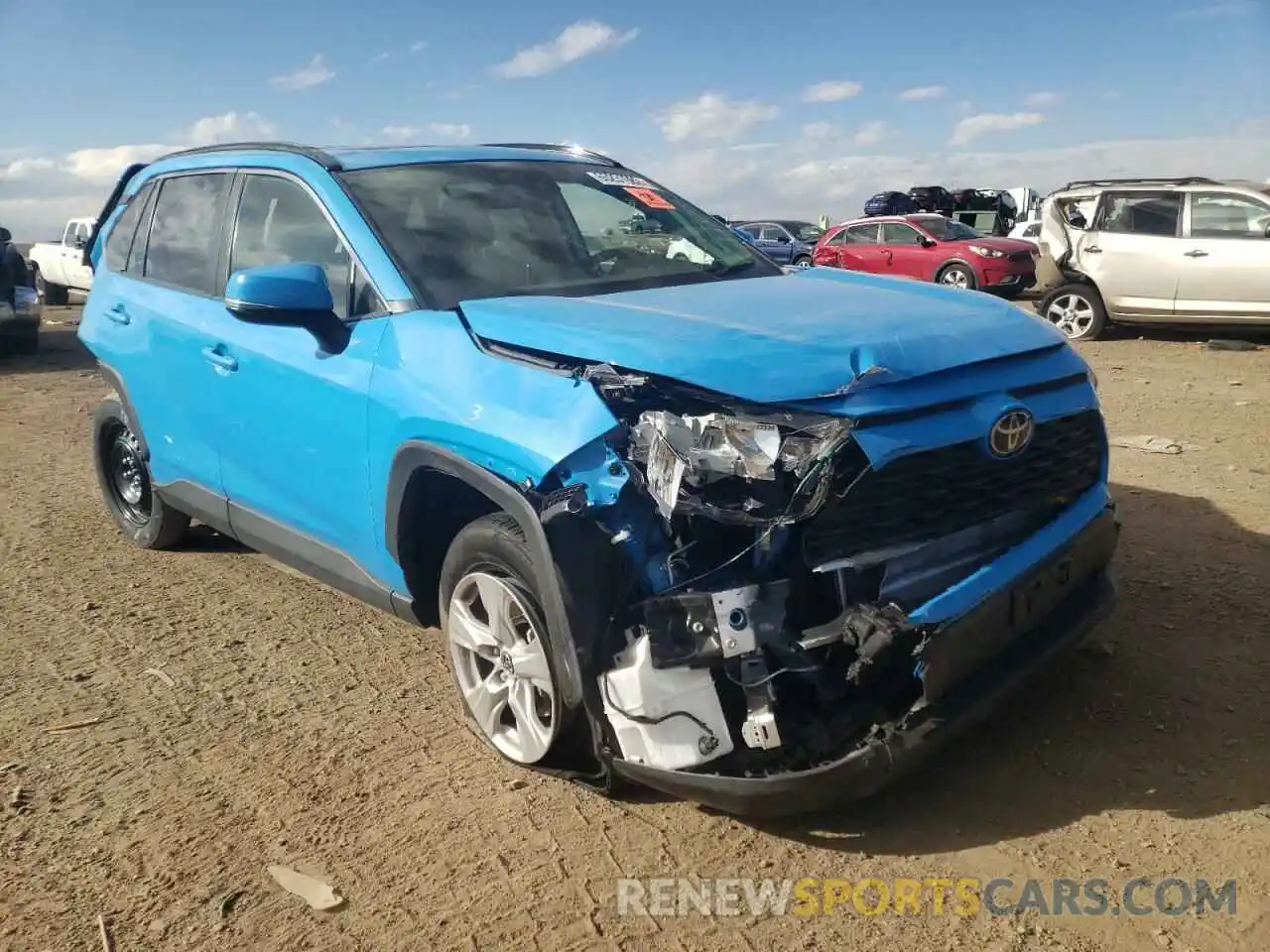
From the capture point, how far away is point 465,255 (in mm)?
3574

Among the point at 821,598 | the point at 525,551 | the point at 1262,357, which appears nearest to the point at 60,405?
the point at 525,551

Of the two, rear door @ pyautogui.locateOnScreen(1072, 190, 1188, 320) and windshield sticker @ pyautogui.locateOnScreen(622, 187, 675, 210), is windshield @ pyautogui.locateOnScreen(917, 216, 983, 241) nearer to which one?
rear door @ pyautogui.locateOnScreen(1072, 190, 1188, 320)

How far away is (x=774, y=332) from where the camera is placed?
9.35 ft

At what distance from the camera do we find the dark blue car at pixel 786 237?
23406 mm

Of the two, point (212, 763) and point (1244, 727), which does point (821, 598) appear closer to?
point (1244, 727)

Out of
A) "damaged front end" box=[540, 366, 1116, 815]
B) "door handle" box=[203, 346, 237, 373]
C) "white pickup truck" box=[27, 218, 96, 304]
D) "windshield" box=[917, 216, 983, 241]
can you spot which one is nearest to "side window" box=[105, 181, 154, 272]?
"door handle" box=[203, 346, 237, 373]

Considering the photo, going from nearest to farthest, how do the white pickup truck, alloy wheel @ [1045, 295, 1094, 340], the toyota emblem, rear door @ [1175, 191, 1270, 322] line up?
the toyota emblem < rear door @ [1175, 191, 1270, 322] < alloy wheel @ [1045, 295, 1094, 340] < the white pickup truck

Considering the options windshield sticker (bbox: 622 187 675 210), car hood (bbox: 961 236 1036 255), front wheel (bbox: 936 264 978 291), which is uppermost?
windshield sticker (bbox: 622 187 675 210)

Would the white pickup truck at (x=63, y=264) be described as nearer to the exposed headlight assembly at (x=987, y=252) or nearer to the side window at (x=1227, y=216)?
the exposed headlight assembly at (x=987, y=252)

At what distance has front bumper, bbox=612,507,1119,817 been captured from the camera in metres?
2.56

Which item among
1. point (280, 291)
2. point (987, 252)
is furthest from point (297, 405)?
point (987, 252)

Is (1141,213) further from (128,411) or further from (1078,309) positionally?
(128,411)

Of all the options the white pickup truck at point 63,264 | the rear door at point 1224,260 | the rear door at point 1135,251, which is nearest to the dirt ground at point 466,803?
the rear door at point 1224,260

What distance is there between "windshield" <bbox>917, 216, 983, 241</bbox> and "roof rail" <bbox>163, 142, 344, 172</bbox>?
14801mm
